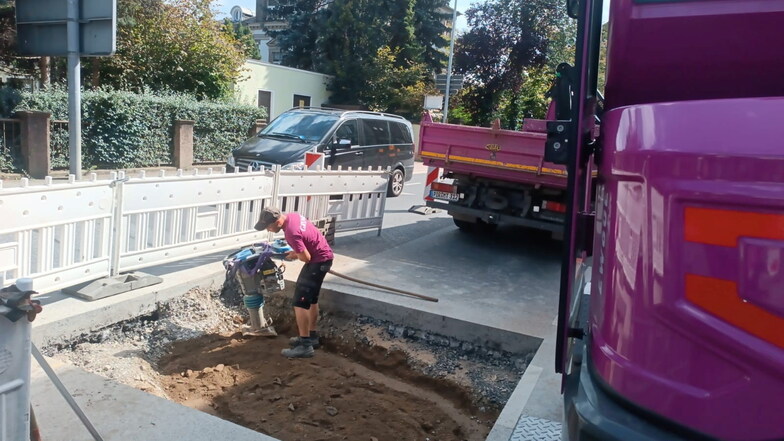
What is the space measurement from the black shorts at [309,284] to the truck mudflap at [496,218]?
361 cm

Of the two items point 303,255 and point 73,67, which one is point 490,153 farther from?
point 73,67

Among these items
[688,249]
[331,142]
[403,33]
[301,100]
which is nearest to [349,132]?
[331,142]

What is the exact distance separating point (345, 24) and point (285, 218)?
28126 millimetres

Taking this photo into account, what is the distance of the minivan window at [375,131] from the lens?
42.7ft

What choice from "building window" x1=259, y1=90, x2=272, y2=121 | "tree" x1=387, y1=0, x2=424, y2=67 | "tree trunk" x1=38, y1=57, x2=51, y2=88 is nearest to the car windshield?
"tree trunk" x1=38, y1=57, x2=51, y2=88

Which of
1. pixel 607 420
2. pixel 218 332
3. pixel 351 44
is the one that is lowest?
pixel 218 332

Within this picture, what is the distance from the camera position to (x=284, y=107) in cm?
2784

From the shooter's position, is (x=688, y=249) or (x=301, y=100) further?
(x=301, y=100)

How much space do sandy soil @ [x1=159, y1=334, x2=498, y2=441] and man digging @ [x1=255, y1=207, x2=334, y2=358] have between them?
165 millimetres

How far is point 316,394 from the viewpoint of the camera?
4570 mm

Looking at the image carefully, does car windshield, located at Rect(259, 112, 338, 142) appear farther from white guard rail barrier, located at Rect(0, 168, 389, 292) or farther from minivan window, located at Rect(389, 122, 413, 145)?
white guard rail barrier, located at Rect(0, 168, 389, 292)

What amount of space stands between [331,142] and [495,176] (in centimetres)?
446

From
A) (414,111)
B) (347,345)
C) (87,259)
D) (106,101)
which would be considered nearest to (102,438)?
(87,259)

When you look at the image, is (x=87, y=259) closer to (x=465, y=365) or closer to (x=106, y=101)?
(x=465, y=365)
